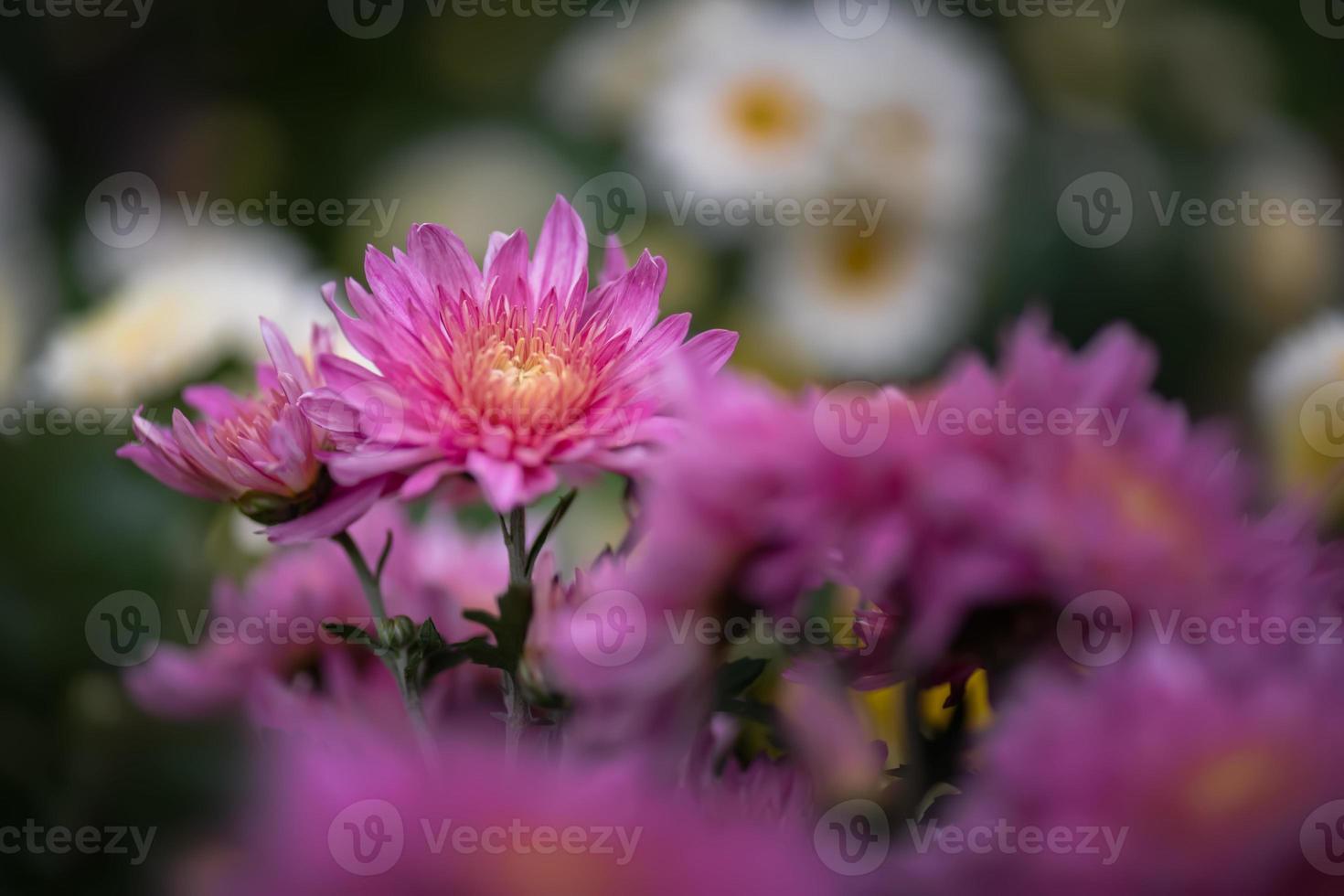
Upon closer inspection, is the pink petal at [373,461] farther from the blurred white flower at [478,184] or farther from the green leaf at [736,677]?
the blurred white flower at [478,184]

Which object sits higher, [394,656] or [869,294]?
[869,294]

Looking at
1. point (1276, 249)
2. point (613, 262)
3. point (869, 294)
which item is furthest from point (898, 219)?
point (613, 262)

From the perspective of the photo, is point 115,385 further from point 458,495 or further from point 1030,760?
point 1030,760

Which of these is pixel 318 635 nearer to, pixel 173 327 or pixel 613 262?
pixel 613 262

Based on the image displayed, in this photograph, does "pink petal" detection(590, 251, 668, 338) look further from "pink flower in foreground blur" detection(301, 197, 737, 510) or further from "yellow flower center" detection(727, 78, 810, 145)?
"yellow flower center" detection(727, 78, 810, 145)

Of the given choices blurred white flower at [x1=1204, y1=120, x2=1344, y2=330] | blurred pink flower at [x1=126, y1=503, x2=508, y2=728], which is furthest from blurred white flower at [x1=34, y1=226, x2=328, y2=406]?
blurred white flower at [x1=1204, y1=120, x2=1344, y2=330]

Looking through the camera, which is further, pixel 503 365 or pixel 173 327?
pixel 173 327

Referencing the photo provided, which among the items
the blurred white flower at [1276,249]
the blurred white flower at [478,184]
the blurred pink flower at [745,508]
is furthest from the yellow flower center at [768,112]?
the blurred pink flower at [745,508]
